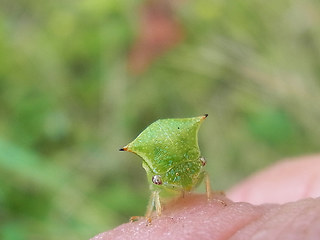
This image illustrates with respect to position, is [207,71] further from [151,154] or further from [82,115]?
[151,154]

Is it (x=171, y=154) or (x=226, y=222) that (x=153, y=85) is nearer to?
(x=171, y=154)

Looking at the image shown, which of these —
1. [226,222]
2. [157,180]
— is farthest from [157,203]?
[226,222]

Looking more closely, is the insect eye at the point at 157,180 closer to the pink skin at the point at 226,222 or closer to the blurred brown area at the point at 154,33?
the pink skin at the point at 226,222

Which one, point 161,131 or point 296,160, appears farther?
point 296,160

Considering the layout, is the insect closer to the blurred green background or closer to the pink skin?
the pink skin

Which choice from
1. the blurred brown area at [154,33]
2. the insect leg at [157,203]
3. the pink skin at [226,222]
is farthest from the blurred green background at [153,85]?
the pink skin at [226,222]

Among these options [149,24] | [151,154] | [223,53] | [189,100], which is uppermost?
[149,24]

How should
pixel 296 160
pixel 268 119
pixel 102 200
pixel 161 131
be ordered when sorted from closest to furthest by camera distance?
pixel 161 131, pixel 296 160, pixel 102 200, pixel 268 119

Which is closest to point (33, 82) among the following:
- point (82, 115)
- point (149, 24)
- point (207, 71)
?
point (82, 115)
